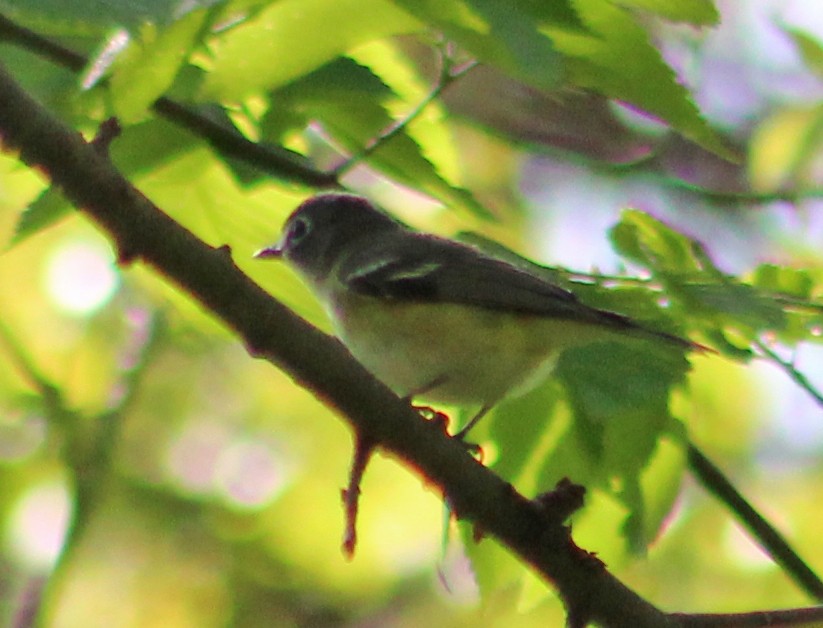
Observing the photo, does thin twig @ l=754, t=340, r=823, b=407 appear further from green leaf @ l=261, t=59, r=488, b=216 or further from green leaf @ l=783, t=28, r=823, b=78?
green leaf @ l=783, t=28, r=823, b=78

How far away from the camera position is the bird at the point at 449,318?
7.96 feet

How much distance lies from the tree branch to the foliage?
0.34 ft

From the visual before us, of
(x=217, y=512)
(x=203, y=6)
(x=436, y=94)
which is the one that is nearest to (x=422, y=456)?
(x=436, y=94)

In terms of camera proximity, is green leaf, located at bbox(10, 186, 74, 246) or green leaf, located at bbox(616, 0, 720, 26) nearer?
green leaf, located at bbox(616, 0, 720, 26)

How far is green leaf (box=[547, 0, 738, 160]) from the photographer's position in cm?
164

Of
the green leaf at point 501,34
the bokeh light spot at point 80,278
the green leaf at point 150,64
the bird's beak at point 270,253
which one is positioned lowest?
the bokeh light spot at point 80,278

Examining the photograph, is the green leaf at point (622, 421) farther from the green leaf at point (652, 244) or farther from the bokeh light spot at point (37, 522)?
the bokeh light spot at point (37, 522)

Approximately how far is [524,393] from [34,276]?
2.21 m

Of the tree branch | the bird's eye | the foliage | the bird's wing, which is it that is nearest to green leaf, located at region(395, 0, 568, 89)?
the foliage

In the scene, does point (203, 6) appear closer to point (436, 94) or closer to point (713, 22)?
point (436, 94)

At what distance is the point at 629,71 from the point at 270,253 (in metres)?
1.05

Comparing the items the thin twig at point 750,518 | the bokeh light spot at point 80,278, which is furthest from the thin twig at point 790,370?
the bokeh light spot at point 80,278

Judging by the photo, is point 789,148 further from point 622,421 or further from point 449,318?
point 622,421

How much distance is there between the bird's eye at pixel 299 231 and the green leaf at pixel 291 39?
146 cm
